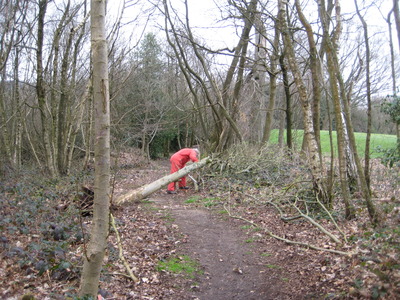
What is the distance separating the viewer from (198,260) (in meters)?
5.79

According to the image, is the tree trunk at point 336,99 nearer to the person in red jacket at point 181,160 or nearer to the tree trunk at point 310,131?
the tree trunk at point 310,131

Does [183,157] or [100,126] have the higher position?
[100,126]

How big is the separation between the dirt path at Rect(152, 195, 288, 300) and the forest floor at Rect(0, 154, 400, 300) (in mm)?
14

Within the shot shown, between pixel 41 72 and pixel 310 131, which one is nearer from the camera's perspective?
pixel 310 131

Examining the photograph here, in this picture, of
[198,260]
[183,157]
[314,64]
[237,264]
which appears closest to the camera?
[237,264]

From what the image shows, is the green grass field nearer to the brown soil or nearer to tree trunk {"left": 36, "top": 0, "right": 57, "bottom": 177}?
the brown soil

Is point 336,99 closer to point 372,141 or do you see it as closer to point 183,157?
point 183,157

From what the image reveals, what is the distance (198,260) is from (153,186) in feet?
14.9

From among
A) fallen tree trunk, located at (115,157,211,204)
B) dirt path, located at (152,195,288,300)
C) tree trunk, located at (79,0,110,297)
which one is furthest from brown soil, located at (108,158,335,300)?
tree trunk, located at (79,0,110,297)

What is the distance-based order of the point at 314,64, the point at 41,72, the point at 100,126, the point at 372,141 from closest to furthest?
the point at 100,126, the point at 314,64, the point at 41,72, the point at 372,141

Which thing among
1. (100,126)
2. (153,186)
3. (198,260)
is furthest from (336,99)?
(153,186)

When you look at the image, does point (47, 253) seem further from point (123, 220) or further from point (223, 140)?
point (223, 140)

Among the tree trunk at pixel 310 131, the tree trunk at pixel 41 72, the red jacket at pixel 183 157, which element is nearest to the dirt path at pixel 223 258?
the tree trunk at pixel 310 131

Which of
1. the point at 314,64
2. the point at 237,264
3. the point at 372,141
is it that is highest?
the point at 314,64
